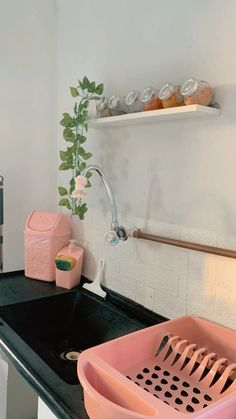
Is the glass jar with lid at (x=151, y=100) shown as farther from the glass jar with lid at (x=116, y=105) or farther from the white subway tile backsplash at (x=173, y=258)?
Result: the white subway tile backsplash at (x=173, y=258)

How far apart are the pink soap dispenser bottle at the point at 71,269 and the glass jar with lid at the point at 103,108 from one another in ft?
1.97

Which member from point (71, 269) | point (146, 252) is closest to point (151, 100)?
point (146, 252)

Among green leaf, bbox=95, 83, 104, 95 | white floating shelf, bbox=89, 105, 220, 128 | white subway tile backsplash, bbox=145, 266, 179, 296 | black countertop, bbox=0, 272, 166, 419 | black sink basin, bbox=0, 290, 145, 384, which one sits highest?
green leaf, bbox=95, 83, 104, 95

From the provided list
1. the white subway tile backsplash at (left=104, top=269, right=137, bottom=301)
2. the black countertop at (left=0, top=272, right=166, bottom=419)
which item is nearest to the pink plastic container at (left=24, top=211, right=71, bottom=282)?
the black countertop at (left=0, top=272, right=166, bottom=419)

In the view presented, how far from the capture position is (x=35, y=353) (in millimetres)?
1066

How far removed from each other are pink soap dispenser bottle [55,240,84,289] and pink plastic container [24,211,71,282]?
53mm

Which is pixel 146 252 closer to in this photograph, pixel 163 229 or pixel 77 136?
pixel 163 229

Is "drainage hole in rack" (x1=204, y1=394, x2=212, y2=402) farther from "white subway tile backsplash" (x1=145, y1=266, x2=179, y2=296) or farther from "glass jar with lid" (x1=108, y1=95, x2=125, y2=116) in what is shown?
"glass jar with lid" (x1=108, y1=95, x2=125, y2=116)

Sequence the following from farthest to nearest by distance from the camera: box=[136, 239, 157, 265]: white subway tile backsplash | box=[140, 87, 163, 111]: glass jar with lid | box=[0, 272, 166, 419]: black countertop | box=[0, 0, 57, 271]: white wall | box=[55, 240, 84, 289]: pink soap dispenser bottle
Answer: box=[0, 0, 57, 271]: white wall
box=[55, 240, 84, 289]: pink soap dispenser bottle
box=[136, 239, 157, 265]: white subway tile backsplash
box=[140, 87, 163, 111]: glass jar with lid
box=[0, 272, 166, 419]: black countertop

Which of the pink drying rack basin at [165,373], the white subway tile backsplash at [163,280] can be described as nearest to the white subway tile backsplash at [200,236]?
the white subway tile backsplash at [163,280]

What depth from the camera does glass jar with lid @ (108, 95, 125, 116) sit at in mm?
1341

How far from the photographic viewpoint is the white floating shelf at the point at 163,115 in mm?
1035

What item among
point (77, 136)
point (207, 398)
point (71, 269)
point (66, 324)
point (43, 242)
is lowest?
point (66, 324)

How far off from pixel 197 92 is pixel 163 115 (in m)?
0.13
